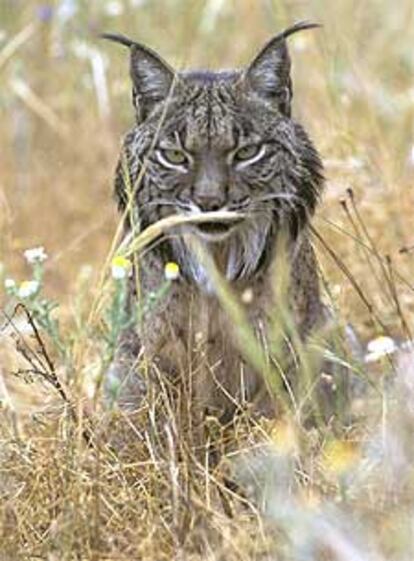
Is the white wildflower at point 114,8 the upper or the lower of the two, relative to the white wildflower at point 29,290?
upper

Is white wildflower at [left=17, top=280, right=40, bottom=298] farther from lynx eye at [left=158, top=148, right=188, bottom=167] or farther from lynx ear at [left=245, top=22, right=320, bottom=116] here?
lynx ear at [left=245, top=22, right=320, bottom=116]

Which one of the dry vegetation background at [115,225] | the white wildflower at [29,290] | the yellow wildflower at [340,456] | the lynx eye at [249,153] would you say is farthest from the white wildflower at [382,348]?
the white wildflower at [29,290]

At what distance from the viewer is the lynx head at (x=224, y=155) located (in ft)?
15.1

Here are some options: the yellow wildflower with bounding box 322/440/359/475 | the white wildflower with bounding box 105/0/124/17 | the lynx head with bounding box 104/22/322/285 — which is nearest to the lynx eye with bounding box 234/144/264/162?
the lynx head with bounding box 104/22/322/285

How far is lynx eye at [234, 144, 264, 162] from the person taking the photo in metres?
4.63

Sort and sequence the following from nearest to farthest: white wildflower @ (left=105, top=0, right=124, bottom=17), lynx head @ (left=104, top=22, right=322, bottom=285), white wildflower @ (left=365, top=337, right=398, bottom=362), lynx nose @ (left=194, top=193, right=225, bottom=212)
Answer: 1. white wildflower @ (left=365, top=337, right=398, bottom=362)
2. lynx nose @ (left=194, top=193, right=225, bottom=212)
3. lynx head @ (left=104, top=22, right=322, bottom=285)
4. white wildflower @ (left=105, top=0, right=124, bottom=17)

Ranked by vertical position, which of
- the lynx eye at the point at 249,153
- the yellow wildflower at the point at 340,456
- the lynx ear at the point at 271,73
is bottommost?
the yellow wildflower at the point at 340,456

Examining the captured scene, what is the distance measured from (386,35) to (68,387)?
3394mm

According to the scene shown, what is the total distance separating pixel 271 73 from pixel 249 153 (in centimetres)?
23

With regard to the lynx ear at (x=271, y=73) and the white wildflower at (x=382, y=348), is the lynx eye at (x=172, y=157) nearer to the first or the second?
the lynx ear at (x=271, y=73)

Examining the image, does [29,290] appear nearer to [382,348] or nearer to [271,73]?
[382,348]

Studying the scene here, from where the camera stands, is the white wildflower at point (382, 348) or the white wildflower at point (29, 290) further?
the white wildflower at point (382, 348)

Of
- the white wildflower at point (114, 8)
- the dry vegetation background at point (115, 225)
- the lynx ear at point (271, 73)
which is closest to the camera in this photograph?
the dry vegetation background at point (115, 225)

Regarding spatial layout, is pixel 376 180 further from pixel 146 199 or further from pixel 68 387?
pixel 68 387
